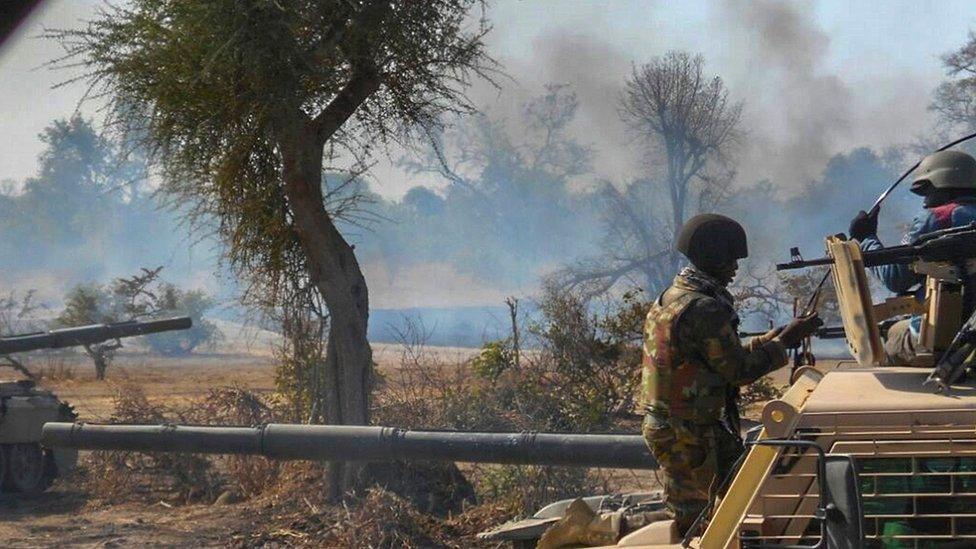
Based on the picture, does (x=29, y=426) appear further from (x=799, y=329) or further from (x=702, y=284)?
(x=799, y=329)

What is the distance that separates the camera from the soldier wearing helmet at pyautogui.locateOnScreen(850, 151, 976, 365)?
556cm

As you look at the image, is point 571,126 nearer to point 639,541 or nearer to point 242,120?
point 242,120

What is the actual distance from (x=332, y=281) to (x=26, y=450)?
21.9ft

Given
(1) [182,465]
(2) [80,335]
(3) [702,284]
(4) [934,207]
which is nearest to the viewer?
(3) [702,284]

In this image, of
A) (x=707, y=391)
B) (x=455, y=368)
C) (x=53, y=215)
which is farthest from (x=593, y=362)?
(x=53, y=215)

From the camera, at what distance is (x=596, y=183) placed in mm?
35562

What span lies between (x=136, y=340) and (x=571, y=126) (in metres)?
23.2

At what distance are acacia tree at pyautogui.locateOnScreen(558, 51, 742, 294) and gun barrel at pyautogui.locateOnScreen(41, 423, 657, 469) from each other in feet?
55.0

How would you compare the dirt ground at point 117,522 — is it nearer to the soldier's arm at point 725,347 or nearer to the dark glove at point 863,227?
the dark glove at point 863,227

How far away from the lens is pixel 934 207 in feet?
18.8

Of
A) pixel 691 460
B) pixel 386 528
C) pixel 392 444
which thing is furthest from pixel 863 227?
pixel 386 528

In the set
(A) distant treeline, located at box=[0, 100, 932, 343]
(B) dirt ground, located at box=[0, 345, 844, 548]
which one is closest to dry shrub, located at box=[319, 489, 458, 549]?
(B) dirt ground, located at box=[0, 345, 844, 548]

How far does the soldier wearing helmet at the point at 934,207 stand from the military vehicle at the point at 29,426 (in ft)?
39.3

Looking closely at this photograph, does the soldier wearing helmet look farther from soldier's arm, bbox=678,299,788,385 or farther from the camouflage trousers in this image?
the camouflage trousers
